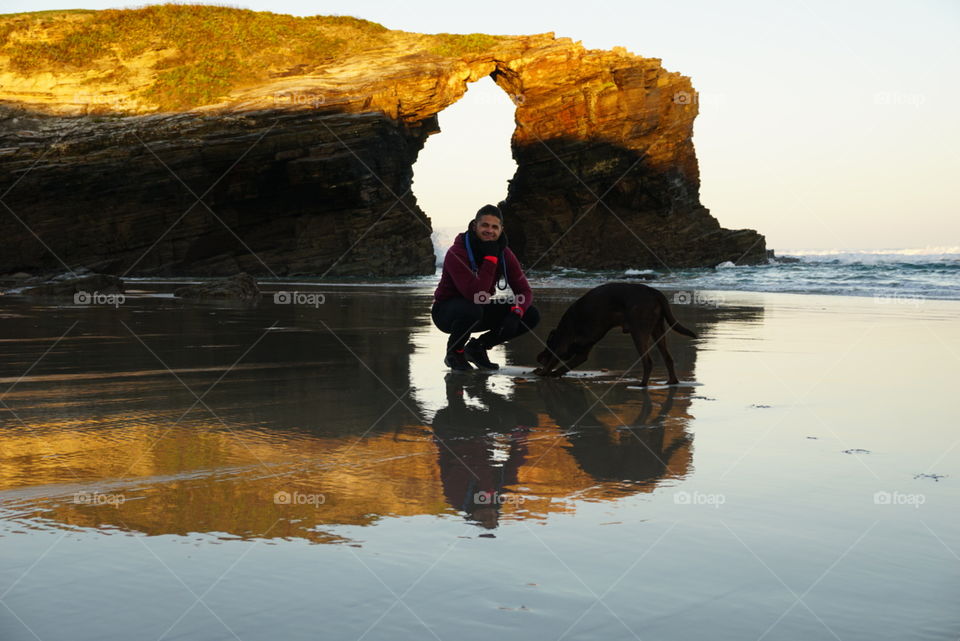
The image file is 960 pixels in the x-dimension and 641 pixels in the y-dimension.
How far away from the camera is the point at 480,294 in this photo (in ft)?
22.7

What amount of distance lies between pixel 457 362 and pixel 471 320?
0.41 meters

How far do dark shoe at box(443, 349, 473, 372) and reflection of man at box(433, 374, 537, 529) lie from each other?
104 centimetres

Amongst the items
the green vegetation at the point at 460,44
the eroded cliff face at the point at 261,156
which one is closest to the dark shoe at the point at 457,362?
the eroded cliff face at the point at 261,156

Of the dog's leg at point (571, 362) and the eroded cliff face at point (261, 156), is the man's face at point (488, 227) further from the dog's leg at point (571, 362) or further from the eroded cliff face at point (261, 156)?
the eroded cliff face at point (261, 156)

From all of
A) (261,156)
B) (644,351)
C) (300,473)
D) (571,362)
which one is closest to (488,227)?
(571,362)

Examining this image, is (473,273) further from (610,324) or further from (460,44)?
(460,44)

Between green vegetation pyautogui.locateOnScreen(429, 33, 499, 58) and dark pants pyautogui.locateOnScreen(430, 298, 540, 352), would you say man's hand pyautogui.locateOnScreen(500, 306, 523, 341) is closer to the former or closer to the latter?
dark pants pyautogui.locateOnScreen(430, 298, 540, 352)

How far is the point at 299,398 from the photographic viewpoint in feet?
17.2

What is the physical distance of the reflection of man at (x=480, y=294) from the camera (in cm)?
676

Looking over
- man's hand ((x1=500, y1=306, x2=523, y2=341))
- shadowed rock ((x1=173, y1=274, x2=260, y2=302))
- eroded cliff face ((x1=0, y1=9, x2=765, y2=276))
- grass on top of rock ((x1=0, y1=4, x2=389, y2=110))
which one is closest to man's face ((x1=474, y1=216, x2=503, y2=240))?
man's hand ((x1=500, y1=306, x2=523, y2=341))

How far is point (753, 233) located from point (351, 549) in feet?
165

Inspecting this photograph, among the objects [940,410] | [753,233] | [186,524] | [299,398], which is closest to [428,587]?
[186,524]

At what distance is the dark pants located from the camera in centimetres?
699

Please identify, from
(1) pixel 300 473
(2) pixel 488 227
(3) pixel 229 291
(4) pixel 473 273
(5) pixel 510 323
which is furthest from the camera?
(3) pixel 229 291
